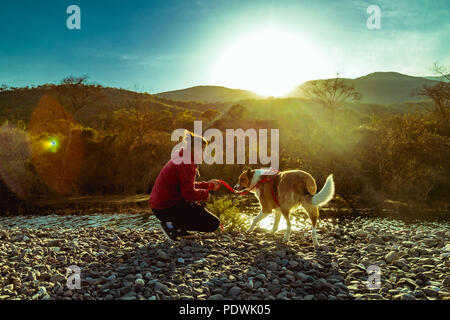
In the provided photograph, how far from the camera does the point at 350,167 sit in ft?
62.1

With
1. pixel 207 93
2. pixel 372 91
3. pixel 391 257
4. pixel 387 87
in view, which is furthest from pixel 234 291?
pixel 387 87

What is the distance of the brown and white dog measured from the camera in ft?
20.1

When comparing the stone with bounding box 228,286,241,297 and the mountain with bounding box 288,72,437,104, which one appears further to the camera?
the mountain with bounding box 288,72,437,104

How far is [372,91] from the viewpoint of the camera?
107m

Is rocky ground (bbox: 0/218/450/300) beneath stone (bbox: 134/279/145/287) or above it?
beneath

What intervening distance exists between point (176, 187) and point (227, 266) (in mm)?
1992

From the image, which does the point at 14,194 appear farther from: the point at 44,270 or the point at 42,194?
the point at 44,270

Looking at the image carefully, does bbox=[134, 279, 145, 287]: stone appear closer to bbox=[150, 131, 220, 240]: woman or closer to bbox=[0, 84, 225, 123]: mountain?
bbox=[150, 131, 220, 240]: woman

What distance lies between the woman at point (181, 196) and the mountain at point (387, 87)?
10254 cm

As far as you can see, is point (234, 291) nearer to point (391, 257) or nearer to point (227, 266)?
point (227, 266)

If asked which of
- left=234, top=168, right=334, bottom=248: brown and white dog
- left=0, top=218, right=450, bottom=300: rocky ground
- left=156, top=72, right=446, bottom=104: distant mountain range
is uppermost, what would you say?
left=156, top=72, right=446, bottom=104: distant mountain range

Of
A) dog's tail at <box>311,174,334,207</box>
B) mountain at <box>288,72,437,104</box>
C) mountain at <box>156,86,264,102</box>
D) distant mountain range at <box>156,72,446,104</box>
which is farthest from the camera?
mountain at <box>156,86,264,102</box>

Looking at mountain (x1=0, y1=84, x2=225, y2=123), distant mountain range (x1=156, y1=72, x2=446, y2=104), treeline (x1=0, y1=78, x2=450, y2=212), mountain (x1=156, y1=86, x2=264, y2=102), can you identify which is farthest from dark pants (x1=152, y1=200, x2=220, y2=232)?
mountain (x1=156, y1=86, x2=264, y2=102)

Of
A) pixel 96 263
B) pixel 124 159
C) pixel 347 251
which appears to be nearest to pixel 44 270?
pixel 96 263
